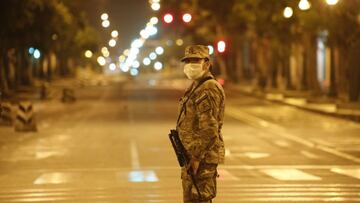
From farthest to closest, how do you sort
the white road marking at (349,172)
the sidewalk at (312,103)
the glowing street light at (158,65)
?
the glowing street light at (158,65) → the sidewalk at (312,103) → the white road marking at (349,172)

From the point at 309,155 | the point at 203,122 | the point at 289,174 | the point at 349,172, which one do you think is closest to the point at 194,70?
the point at 203,122

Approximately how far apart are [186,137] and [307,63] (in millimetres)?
46592

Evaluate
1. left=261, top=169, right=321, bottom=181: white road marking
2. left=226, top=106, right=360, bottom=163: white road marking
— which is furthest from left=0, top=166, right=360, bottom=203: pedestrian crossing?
left=226, top=106, right=360, bottom=163: white road marking

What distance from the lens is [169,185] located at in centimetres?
1520

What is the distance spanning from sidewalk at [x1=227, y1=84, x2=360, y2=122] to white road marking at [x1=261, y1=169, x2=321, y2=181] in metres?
16.1

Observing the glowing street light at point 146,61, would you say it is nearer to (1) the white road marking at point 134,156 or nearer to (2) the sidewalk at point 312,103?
(2) the sidewalk at point 312,103

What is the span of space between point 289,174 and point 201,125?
8757mm

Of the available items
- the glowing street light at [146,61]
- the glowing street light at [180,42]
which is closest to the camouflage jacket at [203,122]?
the glowing street light at [180,42]

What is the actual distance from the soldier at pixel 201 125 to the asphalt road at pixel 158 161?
4.73m

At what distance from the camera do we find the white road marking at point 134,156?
18658mm

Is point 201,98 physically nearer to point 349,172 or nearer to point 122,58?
point 349,172

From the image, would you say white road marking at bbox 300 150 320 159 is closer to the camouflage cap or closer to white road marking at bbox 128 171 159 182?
white road marking at bbox 128 171 159 182

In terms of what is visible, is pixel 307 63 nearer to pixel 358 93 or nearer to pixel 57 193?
pixel 358 93

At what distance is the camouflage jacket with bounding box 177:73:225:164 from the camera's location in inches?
335
